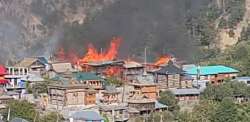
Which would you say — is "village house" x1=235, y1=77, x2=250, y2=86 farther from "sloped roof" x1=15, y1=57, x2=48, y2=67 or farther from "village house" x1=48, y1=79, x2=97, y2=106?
"sloped roof" x1=15, y1=57, x2=48, y2=67

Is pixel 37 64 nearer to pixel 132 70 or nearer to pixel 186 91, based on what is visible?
pixel 132 70

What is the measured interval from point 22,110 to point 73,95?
10.7 feet

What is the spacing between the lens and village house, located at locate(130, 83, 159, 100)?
988 inches

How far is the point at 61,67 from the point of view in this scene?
29.1 meters

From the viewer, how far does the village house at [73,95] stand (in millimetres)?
24250

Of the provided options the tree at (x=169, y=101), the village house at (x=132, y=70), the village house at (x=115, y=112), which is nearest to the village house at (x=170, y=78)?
the village house at (x=132, y=70)

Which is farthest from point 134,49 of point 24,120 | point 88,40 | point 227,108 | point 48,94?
point 24,120

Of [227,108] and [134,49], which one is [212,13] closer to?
[134,49]

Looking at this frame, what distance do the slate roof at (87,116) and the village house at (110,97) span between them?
104 inches

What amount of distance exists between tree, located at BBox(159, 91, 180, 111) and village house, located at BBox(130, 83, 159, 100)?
62 centimetres

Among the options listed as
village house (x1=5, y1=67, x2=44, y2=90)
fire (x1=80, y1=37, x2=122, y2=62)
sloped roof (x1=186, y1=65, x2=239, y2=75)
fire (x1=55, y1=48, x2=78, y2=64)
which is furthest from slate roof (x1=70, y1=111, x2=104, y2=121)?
fire (x1=55, y1=48, x2=78, y2=64)

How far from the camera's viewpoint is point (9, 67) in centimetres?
2842

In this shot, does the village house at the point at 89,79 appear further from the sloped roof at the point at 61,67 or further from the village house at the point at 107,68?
the village house at the point at 107,68

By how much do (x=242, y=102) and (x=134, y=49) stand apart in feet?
33.1
